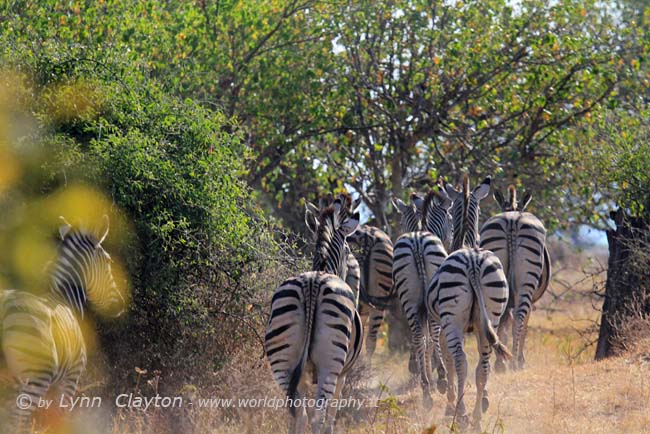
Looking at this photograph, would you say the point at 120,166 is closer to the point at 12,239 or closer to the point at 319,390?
the point at 12,239

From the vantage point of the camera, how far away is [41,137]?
964cm

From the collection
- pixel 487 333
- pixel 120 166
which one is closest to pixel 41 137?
pixel 120 166

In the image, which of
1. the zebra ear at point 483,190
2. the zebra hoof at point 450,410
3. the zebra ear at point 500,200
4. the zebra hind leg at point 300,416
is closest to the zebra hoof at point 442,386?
the zebra hoof at point 450,410

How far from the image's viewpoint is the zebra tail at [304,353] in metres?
8.45

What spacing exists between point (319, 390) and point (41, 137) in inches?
153

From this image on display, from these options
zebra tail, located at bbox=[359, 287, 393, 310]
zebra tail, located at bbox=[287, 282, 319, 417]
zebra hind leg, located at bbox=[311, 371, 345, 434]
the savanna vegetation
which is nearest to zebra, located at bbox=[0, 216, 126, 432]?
the savanna vegetation

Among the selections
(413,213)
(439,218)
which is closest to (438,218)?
(439,218)

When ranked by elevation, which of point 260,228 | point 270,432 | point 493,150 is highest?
Answer: point 493,150

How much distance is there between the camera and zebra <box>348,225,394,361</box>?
14234 millimetres

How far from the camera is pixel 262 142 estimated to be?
15.9 m

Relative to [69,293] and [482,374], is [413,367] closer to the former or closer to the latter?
[482,374]

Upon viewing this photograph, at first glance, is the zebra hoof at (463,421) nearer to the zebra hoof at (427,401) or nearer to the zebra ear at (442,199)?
the zebra hoof at (427,401)

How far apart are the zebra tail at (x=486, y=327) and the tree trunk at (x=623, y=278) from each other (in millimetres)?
3835

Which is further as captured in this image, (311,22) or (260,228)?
(311,22)
